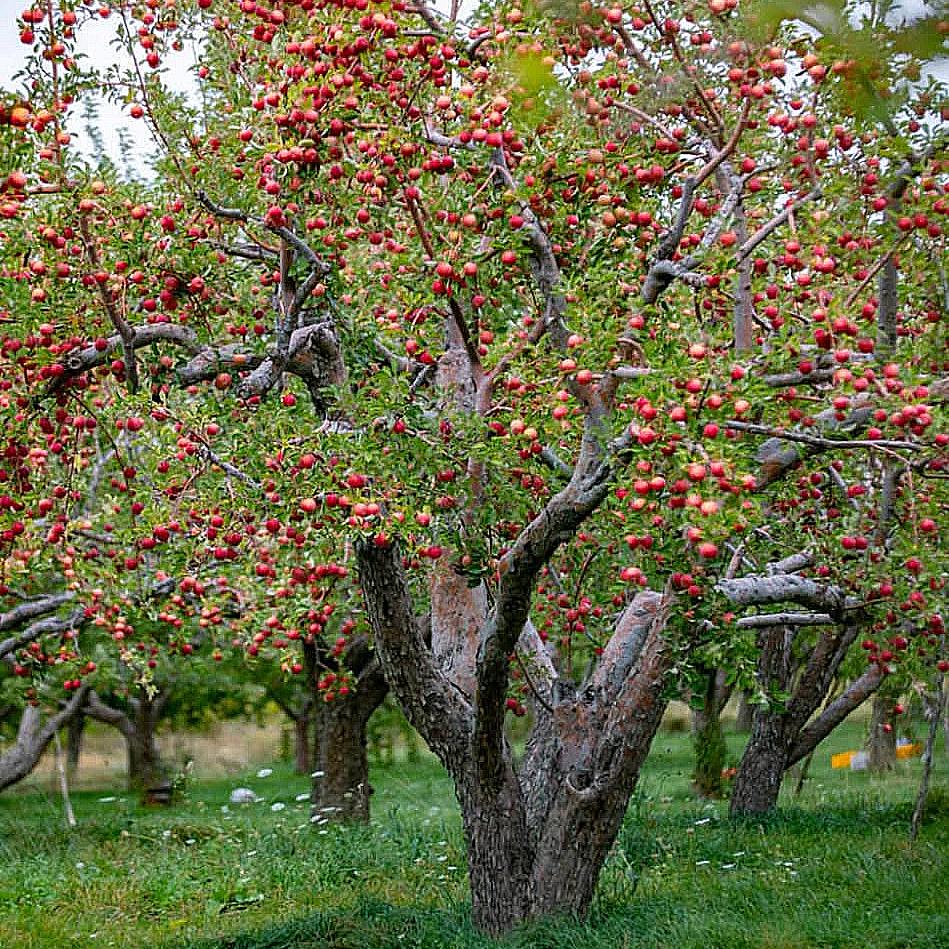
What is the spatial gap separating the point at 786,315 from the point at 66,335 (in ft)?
11.5

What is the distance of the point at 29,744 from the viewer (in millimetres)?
15969

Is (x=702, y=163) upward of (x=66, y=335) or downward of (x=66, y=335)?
upward

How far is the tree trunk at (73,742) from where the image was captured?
24266mm

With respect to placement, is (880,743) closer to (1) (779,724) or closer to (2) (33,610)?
(1) (779,724)

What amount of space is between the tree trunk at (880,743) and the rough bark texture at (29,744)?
12.3 m

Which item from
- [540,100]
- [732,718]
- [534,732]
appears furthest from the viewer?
[732,718]

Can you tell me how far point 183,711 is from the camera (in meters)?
25.5

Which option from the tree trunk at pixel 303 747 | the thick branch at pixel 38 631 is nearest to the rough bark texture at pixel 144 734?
the tree trunk at pixel 303 747

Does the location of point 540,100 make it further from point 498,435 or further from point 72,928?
point 72,928

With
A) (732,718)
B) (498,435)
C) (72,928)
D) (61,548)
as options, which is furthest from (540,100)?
(732,718)

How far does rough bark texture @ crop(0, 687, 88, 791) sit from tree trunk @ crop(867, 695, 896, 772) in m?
12.3

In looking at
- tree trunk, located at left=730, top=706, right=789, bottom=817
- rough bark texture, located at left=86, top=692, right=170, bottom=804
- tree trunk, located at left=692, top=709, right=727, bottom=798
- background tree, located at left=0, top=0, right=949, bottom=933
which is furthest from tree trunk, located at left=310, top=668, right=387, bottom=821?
rough bark texture, located at left=86, top=692, right=170, bottom=804

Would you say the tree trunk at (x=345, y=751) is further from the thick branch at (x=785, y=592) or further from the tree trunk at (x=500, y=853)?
the thick branch at (x=785, y=592)

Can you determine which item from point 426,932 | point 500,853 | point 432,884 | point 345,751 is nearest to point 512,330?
point 500,853
